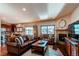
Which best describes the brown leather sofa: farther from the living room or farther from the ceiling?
the ceiling

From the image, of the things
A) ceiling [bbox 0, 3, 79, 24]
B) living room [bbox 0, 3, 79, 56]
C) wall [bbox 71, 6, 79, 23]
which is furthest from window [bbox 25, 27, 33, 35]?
wall [bbox 71, 6, 79, 23]

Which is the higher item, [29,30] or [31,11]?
[31,11]

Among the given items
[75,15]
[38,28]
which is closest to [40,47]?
[38,28]

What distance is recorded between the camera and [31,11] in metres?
2.62

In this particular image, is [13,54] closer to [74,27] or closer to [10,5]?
[10,5]

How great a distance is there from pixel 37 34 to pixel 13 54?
69cm

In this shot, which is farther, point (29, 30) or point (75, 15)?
point (29, 30)

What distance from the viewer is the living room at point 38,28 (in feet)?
8.48

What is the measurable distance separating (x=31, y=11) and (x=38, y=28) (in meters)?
0.40

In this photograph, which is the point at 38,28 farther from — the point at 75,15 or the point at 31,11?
the point at 75,15

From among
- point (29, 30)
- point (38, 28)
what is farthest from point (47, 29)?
point (29, 30)

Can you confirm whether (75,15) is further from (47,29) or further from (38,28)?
(38,28)

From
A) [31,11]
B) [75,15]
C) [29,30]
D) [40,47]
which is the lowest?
[40,47]

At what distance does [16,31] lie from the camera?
2.62m
